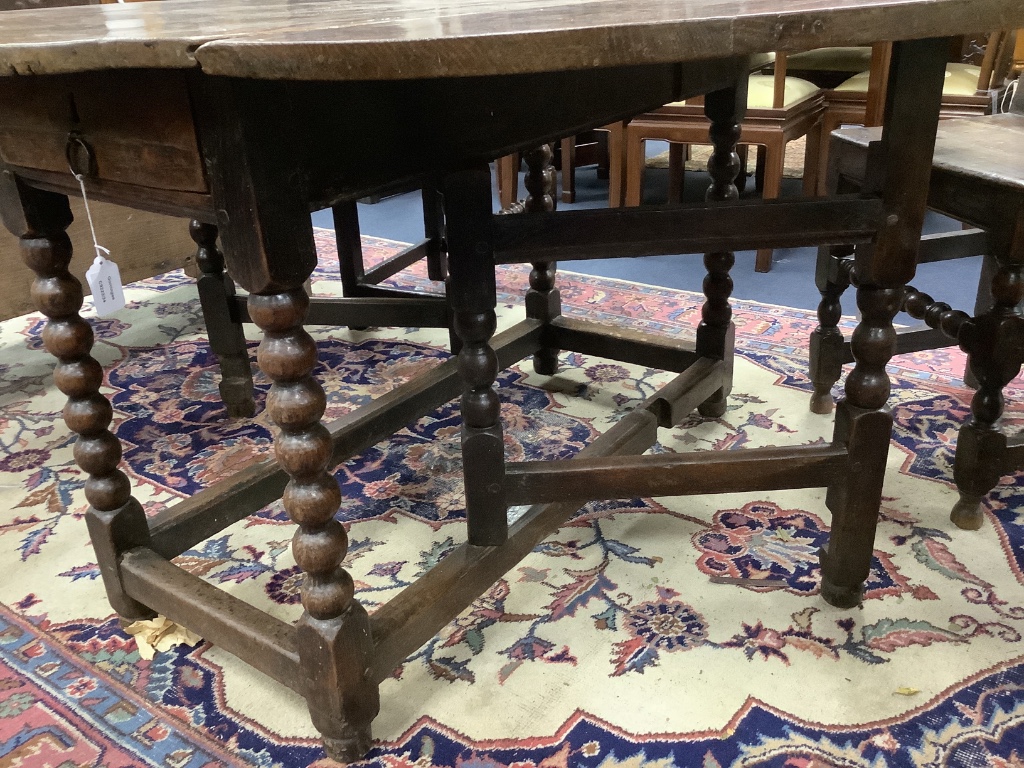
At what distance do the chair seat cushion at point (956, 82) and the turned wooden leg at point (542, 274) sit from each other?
1.72 meters

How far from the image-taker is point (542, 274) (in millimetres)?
2061

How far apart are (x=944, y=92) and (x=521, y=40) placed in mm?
2779

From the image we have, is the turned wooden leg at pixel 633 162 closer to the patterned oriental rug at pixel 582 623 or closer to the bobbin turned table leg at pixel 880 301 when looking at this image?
the patterned oriental rug at pixel 582 623

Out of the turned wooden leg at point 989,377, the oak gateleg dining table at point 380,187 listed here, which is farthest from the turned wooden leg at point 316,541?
the turned wooden leg at point 989,377

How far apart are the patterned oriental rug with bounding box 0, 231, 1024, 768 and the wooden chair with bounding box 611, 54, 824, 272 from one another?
1.11 metres

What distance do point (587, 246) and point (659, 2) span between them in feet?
1.07


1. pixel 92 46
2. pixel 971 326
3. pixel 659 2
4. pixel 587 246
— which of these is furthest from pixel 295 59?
pixel 971 326

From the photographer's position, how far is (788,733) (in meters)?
1.04

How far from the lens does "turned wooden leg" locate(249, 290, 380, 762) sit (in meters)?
0.87

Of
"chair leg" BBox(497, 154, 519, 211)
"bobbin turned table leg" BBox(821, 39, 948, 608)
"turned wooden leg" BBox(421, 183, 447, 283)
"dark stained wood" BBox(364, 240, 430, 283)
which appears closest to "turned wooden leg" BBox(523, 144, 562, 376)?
"turned wooden leg" BBox(421, 183, 447, 283)

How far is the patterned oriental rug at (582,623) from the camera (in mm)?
1051

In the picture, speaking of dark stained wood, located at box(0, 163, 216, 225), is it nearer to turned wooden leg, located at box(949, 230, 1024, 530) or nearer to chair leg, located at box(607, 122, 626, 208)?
turned wooden leg, located at box(949, 230, 1024, 530)

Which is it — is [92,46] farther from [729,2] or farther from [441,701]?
[441,701]

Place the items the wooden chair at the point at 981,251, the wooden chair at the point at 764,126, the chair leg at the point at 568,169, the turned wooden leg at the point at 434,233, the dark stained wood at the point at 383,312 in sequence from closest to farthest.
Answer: the wooden chair at the point at 981,251 → the dark stained wood at the point at 383,312 → the turned wooden leg at the point at 434,233 → the wooden chair at the point at 764,126 → the chair leg at the point at 568,169
